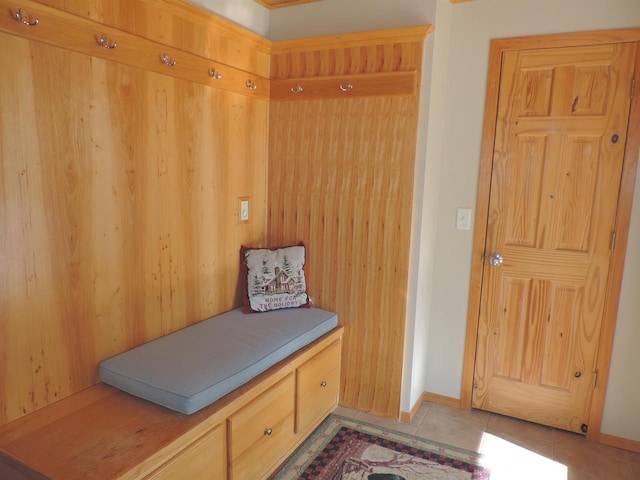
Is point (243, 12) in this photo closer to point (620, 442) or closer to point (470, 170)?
point (470, 170)

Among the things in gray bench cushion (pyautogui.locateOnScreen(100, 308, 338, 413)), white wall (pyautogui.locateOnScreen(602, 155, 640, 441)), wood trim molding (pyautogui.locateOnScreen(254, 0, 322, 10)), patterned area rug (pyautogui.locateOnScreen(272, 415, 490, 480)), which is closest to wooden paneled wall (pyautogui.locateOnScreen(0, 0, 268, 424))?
gray bench cushion (pyautogui.locateOnScreen(100, 308, 338, 413))

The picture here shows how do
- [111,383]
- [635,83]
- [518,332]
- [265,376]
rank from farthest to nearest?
[518,332] < [635,83] < [265,376] < [111,383]

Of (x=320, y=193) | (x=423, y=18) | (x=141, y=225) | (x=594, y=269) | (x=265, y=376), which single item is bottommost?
(x=265, y=376)

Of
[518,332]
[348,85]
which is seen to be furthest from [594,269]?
[348,85]

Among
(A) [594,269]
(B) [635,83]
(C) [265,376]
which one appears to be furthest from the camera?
(A) [594,269]

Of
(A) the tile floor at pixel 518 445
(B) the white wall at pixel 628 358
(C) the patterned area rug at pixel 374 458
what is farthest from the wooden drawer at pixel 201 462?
(B) the white wall at pixel 628 358

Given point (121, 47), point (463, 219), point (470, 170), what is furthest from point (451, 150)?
point (121, 47)

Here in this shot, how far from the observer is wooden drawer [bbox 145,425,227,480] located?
1473 millimetres

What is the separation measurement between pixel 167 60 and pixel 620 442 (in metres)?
3.01

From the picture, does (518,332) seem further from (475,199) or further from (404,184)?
(404,184)

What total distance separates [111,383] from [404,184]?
169 centimetres

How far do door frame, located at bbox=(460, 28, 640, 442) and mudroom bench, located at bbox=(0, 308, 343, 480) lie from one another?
3.14ft

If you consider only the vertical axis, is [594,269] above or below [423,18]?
below

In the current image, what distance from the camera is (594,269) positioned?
237 centimetres
